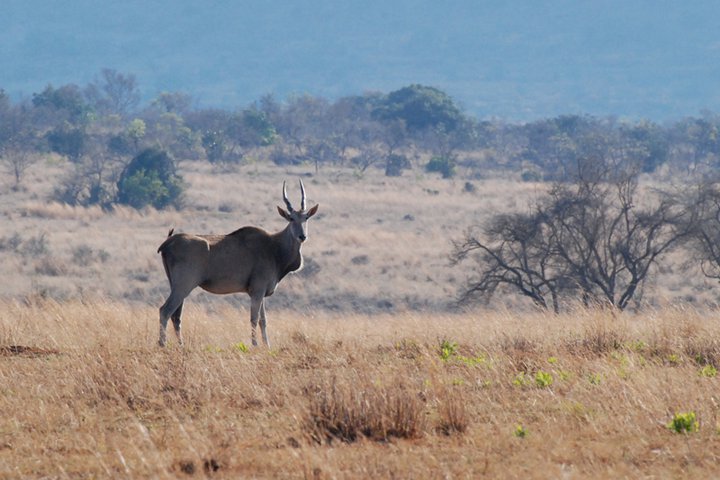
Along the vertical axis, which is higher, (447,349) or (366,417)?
(366,417)

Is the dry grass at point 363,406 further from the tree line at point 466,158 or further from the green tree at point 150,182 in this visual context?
the green tree at point 150,182

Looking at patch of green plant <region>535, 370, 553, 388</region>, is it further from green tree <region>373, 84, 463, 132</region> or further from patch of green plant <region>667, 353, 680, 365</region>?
green tree <region>373, 84, 463, 132</region>

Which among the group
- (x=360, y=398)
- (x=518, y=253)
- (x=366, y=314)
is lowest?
(x=366, y=314)

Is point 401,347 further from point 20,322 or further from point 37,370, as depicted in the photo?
point 20,322

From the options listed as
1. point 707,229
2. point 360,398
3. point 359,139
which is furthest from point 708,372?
point 359,139

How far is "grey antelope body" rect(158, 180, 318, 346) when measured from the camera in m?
13.8

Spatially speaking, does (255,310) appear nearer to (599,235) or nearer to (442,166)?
(599,235)

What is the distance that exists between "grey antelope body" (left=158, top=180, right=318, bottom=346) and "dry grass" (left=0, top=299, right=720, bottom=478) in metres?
0.99

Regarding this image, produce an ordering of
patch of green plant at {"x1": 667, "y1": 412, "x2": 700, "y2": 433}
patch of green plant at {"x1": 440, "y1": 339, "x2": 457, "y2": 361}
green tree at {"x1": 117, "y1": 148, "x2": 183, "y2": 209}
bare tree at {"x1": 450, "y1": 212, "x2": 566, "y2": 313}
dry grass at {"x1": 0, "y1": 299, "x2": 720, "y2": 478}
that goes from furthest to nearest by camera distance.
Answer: green tree at {"x1": 117, "y1": 148, "x2": 183, "y2": 209}, bare tree at {"x1": 450, "y1": 212, "x2": 566, "y2": 313}, patch of green plant at {"x1": 440, "y1": 339, "x2": 457, "y2": 361}, patch of green plant at {"x1": 667, "y1": 412, "x2": 700, "y2": 433}, dry grass at {"x1": 0, "y1": 299, "x2": 720, "y2": 478}

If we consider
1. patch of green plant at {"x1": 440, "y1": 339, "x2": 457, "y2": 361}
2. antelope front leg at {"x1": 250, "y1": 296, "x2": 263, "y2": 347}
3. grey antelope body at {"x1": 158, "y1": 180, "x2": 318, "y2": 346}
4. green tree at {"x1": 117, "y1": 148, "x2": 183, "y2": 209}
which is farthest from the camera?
green tree at {"x1": 117, "y1": 148, "x2": 183, "y2": 209}

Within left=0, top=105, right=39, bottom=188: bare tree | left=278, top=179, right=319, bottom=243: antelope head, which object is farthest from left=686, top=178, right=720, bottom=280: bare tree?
left=0, top=105, right=39, bottom=188: bare tree

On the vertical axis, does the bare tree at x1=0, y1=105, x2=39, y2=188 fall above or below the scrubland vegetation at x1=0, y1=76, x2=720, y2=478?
above

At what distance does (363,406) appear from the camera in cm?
833

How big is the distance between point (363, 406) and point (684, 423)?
2277 millimetres
